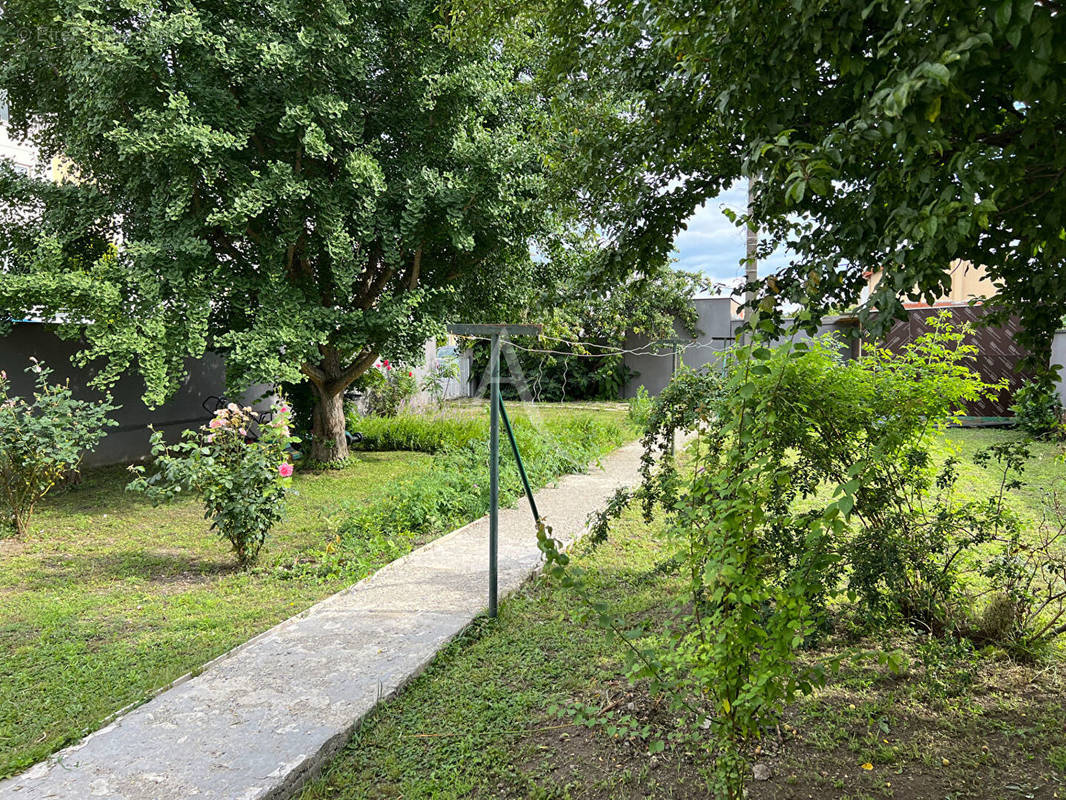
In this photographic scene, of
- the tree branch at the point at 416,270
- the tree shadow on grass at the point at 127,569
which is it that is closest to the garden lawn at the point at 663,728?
the tree shadow on grass at the point at 127,569

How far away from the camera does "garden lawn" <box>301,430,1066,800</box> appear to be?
2.28m

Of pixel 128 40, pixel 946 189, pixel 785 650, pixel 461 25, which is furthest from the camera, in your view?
pixel 128 40

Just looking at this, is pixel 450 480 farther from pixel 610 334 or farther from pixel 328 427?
pixel 610 334

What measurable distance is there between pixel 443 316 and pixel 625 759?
638 cm

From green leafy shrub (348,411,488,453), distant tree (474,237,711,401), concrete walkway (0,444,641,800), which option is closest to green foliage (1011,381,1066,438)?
concrete walkway (0,444,641,800)

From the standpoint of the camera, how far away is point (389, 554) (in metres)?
5.19

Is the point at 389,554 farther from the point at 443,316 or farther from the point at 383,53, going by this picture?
the point at 383,53

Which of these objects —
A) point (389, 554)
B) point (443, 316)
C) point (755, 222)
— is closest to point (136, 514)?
point (389, 554)

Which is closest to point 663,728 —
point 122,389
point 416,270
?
point 416,270

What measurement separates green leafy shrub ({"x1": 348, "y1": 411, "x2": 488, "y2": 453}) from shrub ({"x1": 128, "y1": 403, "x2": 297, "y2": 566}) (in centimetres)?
514

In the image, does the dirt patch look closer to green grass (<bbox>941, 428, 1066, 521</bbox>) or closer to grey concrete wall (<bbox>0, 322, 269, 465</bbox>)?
green grass (<bbox>941, 428, 1066, 521</bbox>)

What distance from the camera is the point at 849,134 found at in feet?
4.97

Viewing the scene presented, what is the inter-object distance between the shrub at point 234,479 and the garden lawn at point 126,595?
313 millimetres

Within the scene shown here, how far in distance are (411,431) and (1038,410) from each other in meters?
8.84
